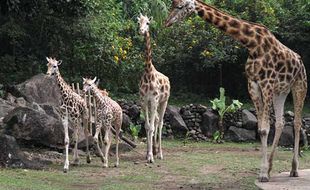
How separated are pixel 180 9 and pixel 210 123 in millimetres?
9026

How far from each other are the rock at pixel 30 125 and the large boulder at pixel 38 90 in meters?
2.75

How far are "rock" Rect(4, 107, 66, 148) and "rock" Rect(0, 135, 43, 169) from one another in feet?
3.81

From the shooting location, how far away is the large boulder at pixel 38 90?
51.1 feet

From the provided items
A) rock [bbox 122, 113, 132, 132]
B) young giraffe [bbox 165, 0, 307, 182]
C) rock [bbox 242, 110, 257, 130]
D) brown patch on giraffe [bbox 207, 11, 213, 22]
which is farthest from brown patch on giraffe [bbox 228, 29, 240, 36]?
rock [bbox 242, 110, 257, 130]

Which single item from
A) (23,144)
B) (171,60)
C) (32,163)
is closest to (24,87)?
(23,144)

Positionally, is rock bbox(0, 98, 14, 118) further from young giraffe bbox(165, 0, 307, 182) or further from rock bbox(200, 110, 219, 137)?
rock bbox(200, 110, 219, 137)

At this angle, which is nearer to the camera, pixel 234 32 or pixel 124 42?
pixel 234 32

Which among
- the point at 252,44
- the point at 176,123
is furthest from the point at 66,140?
the point at 176,123

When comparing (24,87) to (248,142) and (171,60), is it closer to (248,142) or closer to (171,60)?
(248,142)

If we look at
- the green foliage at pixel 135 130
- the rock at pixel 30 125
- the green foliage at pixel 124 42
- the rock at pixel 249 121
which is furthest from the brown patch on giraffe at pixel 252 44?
the rock at pixel 249 121

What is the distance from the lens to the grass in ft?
32.5

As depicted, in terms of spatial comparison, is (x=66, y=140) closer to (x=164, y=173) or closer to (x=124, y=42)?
(x=164, y=173)

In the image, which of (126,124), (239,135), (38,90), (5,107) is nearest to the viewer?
(5,107)

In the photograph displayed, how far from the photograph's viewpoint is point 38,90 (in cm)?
1574
